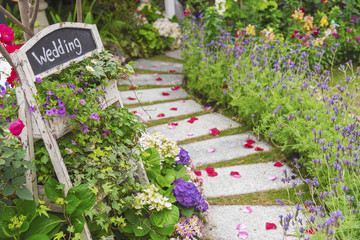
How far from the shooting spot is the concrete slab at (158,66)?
5398 millimetres

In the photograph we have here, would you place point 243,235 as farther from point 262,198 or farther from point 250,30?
point 250,30

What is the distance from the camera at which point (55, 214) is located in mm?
1953

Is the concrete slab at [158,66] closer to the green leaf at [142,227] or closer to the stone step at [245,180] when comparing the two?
the stone step at [245,180]

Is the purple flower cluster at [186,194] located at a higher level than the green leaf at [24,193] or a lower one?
lower

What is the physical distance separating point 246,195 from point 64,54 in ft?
5.17

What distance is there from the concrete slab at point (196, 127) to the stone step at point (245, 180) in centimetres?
61

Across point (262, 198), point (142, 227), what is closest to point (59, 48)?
point (142, 227)

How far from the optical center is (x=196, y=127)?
3734 millimetres

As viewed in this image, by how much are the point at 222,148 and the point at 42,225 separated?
187 cm

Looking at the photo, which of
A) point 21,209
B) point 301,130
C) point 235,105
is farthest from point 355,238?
point 235,105

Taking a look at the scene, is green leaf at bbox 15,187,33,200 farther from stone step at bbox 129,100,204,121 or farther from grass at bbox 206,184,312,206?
stone step at bbox 129,100,204,121

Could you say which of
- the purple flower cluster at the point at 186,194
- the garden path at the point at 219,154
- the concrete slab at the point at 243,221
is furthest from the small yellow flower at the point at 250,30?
the purple flower cluster at the point at 186,194

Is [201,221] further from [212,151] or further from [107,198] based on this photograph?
[212,151]

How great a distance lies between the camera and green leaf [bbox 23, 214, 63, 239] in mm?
1763
